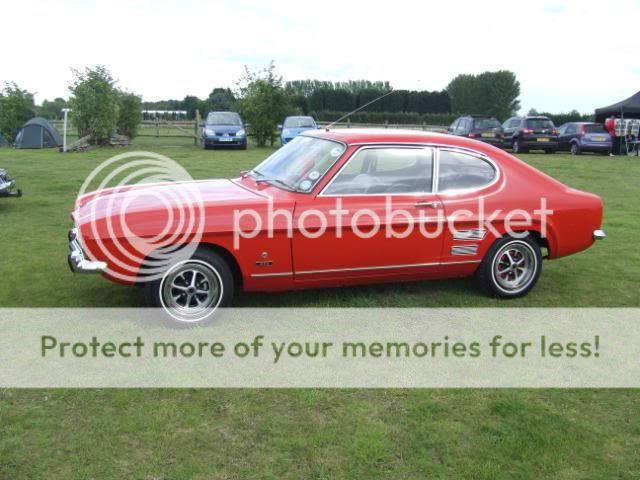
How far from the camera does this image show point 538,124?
26.5m

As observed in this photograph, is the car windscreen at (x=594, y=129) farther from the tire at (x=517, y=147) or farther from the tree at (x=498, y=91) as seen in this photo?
the tree at (x=498, y=91)

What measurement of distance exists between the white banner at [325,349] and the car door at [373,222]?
1.27 ft

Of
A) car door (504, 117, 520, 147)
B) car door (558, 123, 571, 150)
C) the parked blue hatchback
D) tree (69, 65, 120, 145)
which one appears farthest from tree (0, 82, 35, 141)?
car door (558, 123, 571, 150)

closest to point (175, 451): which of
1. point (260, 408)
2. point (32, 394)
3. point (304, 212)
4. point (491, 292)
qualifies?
point (260, 408)

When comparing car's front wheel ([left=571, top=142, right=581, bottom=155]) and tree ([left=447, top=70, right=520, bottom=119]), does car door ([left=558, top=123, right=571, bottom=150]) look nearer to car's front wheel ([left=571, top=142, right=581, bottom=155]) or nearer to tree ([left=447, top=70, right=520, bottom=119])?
car's front wheel ([left=571, top=142, right=581, bottom=155])

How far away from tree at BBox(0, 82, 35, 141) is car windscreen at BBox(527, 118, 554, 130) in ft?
72.2

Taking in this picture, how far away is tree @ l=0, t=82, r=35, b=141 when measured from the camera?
27719mm

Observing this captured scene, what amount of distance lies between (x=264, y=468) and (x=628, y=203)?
11196mm

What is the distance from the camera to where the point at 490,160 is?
19.4 ft

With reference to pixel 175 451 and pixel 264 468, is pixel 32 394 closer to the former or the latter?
pixel 175 451

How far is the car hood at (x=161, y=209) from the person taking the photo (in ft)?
15.9

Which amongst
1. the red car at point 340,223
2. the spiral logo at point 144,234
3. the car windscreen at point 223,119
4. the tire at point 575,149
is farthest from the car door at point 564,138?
the spiral logo at point 144,234

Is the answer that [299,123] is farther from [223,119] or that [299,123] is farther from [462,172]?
[462,172]

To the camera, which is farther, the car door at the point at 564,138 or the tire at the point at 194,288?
the car door at the point at 564,138
